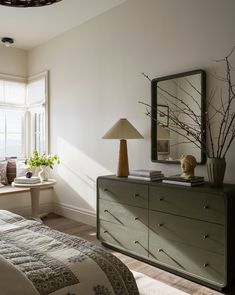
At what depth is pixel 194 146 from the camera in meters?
2.82

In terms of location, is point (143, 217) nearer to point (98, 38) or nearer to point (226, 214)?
point (226, 214)

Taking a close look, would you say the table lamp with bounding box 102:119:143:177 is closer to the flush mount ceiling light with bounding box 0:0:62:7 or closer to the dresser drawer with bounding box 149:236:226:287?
the dresser drawer with bounding box 149:236:226:287

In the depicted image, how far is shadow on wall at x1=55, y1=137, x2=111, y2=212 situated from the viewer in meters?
3.96

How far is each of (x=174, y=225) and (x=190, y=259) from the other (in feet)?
0.95

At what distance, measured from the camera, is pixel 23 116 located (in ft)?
17.2

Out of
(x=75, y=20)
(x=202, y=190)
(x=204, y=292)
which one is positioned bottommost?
(x=204, y=292)

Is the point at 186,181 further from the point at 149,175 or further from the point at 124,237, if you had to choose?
the point at 124,237

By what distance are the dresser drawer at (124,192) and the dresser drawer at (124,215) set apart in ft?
0.17

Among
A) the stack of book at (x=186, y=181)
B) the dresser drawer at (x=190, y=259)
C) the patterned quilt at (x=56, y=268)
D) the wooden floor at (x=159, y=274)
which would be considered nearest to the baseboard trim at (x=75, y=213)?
the wooden floor at (x=159, y=274)

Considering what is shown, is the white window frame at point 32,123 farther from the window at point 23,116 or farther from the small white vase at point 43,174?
the small white vase at point 43,174

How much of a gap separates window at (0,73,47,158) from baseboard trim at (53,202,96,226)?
3.16 ft

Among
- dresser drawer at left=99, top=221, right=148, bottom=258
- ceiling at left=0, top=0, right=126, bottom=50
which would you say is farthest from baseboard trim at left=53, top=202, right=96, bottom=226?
ceiling at left=0, top=0, right=126, bottom=50

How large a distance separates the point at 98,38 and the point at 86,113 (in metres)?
0.99

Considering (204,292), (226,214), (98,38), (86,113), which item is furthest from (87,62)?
(204,292)
